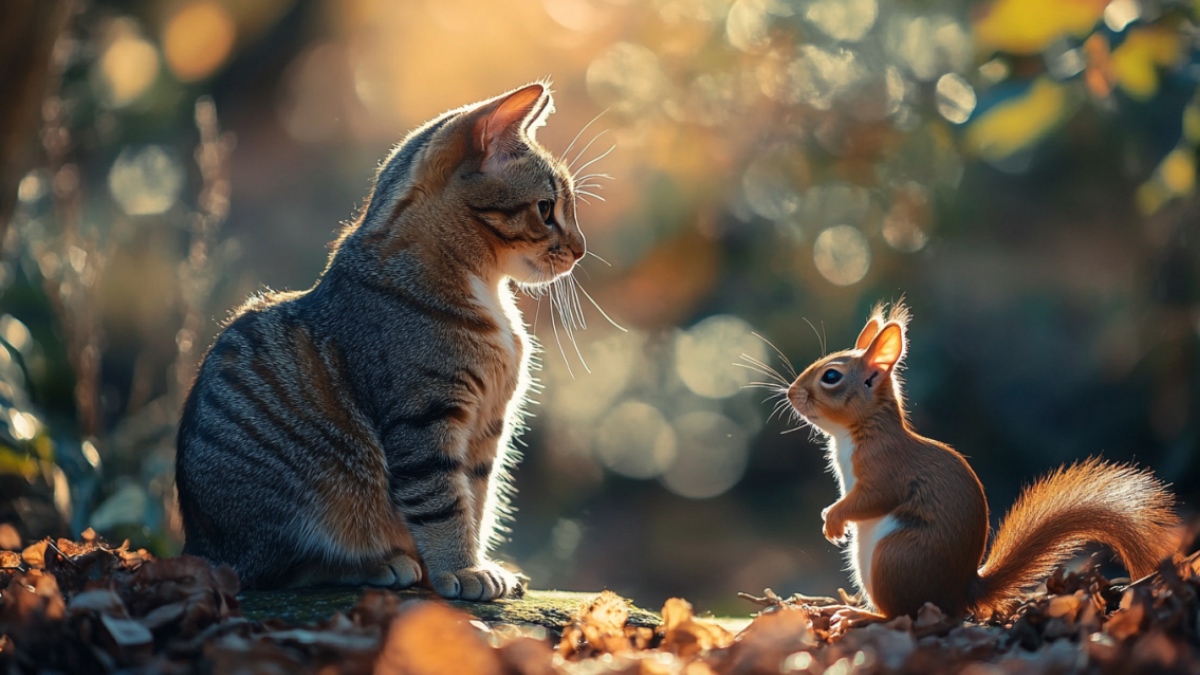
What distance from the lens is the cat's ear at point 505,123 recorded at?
3.51 meters

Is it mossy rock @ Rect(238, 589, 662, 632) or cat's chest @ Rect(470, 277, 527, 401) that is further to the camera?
cat's chest @ Rect(470, 277, 527, 401)

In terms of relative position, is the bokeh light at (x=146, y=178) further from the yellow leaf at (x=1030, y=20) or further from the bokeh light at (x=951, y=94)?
the yellow leaf at (x=1030, y=20)

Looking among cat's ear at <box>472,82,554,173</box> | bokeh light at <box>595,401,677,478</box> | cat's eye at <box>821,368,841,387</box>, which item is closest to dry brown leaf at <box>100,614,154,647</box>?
cat's ear at <box>472,82,554,173</box>

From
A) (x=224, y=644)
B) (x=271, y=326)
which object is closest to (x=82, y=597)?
(x=224, y=644)

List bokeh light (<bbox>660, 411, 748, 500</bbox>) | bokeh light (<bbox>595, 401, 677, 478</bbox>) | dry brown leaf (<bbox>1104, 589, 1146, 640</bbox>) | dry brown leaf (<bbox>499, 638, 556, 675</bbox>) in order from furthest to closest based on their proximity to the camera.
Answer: bokeh light (<bbox>595, 401, 677, 478</bbox>), bokeh light (<bbox>660, 411, 748, 500</bbox>), dry brown leaf (<bbox>1104, 589, 1146, 640</bbox>), dry brown leaf (<bbox>499, 638, 556, 675</bbox>)

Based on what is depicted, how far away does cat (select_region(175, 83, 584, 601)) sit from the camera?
317cm

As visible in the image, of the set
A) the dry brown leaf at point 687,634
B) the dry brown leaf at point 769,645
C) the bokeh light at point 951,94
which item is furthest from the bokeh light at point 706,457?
the dry brown leaf at point 769,645

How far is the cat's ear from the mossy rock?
1.45 m

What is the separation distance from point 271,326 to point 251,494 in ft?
1.96

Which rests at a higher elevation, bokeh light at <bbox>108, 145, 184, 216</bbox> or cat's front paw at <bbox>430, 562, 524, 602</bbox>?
bokeh light at <bbox>108, 145, 184, 216</bbox>

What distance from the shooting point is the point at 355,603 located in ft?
9.50

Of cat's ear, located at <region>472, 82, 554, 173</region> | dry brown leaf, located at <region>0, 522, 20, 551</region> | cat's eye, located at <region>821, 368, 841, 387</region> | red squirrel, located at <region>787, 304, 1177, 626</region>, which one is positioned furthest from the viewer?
dry brown leaf, located at <region>0, 522, 20, 551</region>

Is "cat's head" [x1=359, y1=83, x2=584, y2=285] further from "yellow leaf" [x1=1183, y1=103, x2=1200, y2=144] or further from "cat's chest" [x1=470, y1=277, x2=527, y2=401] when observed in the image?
"yellow leaf" [x1=1183, y1=103, x2=1200, y2=144]

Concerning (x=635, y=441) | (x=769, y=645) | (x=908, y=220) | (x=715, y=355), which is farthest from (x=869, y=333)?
(x=635, y=441)
